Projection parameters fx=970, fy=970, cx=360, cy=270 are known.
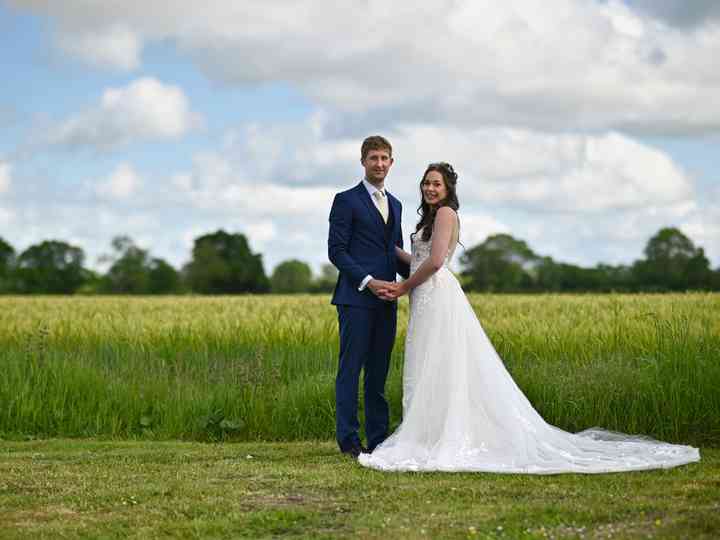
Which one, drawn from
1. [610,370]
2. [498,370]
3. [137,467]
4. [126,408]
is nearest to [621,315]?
[610,370]

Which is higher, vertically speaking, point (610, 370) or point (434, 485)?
point (610, 370)

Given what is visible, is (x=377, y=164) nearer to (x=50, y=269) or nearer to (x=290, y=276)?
(x=50, y=269)

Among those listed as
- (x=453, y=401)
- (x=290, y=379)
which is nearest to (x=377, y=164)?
(x=453, y=401)

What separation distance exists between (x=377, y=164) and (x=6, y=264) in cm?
6530

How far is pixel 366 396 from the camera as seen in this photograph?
830cm

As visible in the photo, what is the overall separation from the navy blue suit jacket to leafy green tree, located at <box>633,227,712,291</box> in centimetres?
2605

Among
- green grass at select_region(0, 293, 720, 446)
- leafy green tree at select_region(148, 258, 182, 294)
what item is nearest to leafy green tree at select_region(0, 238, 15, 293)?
leafy green tree at select_region(148, 258, 182, 294)

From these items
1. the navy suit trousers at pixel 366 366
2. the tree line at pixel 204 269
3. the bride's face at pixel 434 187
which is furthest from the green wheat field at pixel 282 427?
the tree line at pixel 204 269

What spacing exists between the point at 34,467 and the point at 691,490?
504 centimetres

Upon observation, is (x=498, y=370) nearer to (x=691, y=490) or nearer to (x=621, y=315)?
(x=691, y=490)

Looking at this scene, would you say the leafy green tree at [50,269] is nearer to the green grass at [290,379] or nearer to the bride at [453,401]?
the green grass at [290,379]

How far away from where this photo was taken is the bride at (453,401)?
7.35 metres

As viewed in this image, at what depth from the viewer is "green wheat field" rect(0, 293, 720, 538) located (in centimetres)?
577

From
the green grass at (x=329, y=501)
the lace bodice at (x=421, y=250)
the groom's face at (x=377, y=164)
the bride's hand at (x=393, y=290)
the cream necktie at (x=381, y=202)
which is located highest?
the groom's face at (x=377, y=164)
